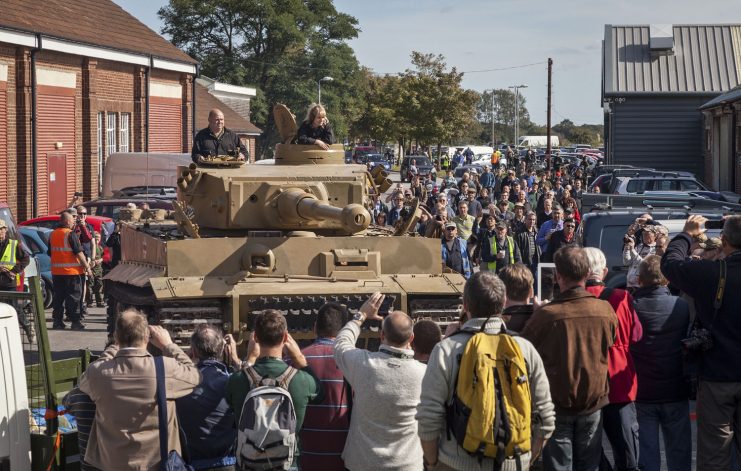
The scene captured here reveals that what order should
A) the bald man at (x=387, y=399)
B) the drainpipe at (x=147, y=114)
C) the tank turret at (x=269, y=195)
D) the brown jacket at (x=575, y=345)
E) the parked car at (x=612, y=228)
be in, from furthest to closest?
the drainpipe at (x=147, y=114), the parked car at (x=612, y=228), the tank turret at (x=269, y=195), the brown jacket at (x=575, y=345), the bald man at (x=387, y=399)

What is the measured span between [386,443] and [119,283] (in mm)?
6899

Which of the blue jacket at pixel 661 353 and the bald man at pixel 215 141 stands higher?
the bald man at pixel 215 141

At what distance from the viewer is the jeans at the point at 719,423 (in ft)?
26.5

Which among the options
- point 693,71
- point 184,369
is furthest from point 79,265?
point 693,71

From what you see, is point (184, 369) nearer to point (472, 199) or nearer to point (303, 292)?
point (303, 292)

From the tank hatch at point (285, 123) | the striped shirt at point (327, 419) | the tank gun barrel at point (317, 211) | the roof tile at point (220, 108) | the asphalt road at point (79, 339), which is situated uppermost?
the roof tile at point (220, 108)

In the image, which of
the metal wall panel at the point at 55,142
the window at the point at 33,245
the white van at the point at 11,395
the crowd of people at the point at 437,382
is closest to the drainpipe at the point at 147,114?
the metal wall panel at the point at 55,142

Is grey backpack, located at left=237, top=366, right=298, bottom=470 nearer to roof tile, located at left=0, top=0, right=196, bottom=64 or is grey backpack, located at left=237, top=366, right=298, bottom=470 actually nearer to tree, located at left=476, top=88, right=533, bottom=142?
roof tile, located at left=0, top=0, right=196, bottom=64

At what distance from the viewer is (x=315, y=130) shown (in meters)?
14.2

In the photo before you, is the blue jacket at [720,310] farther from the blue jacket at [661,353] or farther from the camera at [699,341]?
the blue jacket at [661,353]

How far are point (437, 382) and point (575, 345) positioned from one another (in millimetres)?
1570

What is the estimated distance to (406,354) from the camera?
6.78 metres

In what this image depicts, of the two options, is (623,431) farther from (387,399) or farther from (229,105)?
(229,105)

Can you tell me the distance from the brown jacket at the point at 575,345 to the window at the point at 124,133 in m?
32.8
